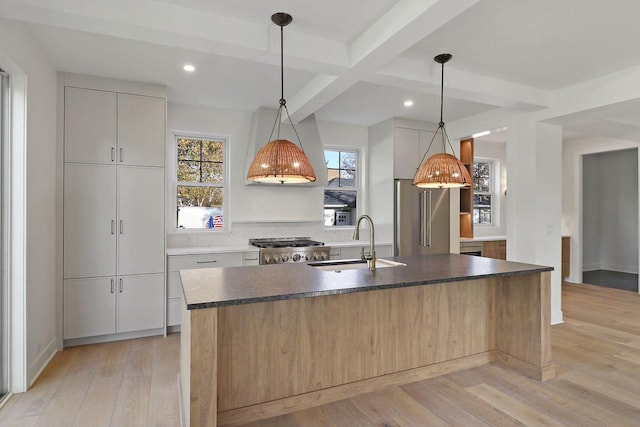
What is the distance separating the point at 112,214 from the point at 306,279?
7.84 ft

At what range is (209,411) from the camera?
6.02 feet

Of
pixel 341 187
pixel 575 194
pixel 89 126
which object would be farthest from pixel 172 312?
pixel 575 194

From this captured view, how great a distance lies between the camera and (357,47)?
2736 mm

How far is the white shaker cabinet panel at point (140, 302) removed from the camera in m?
3.65

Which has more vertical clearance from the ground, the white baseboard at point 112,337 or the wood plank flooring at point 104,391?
the white baseboard at point 112,337

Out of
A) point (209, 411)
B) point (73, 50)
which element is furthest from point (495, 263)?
point (73, 50)

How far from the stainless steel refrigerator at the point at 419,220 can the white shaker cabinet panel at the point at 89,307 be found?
342cm

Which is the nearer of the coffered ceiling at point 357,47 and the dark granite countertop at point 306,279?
the dark granite countertop at point 306,279

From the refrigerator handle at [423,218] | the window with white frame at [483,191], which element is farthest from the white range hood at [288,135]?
the window with white frame at [483,191]

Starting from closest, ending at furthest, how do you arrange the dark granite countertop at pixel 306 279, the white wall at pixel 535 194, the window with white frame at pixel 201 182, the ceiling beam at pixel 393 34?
the dark granite countertop at pixel 306 279, the ceiling beam at pixel 393 34, the white wall at pixel 535 194, the window with white frame at pixel 201 182

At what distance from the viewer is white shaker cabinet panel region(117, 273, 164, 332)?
12.0ft

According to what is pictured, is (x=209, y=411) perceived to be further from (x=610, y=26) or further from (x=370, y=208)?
(x=370, y=208)

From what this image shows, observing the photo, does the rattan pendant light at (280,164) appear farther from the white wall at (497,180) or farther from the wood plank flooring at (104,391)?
the white wall at (497,180)

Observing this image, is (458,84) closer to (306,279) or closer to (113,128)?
(306,279)
